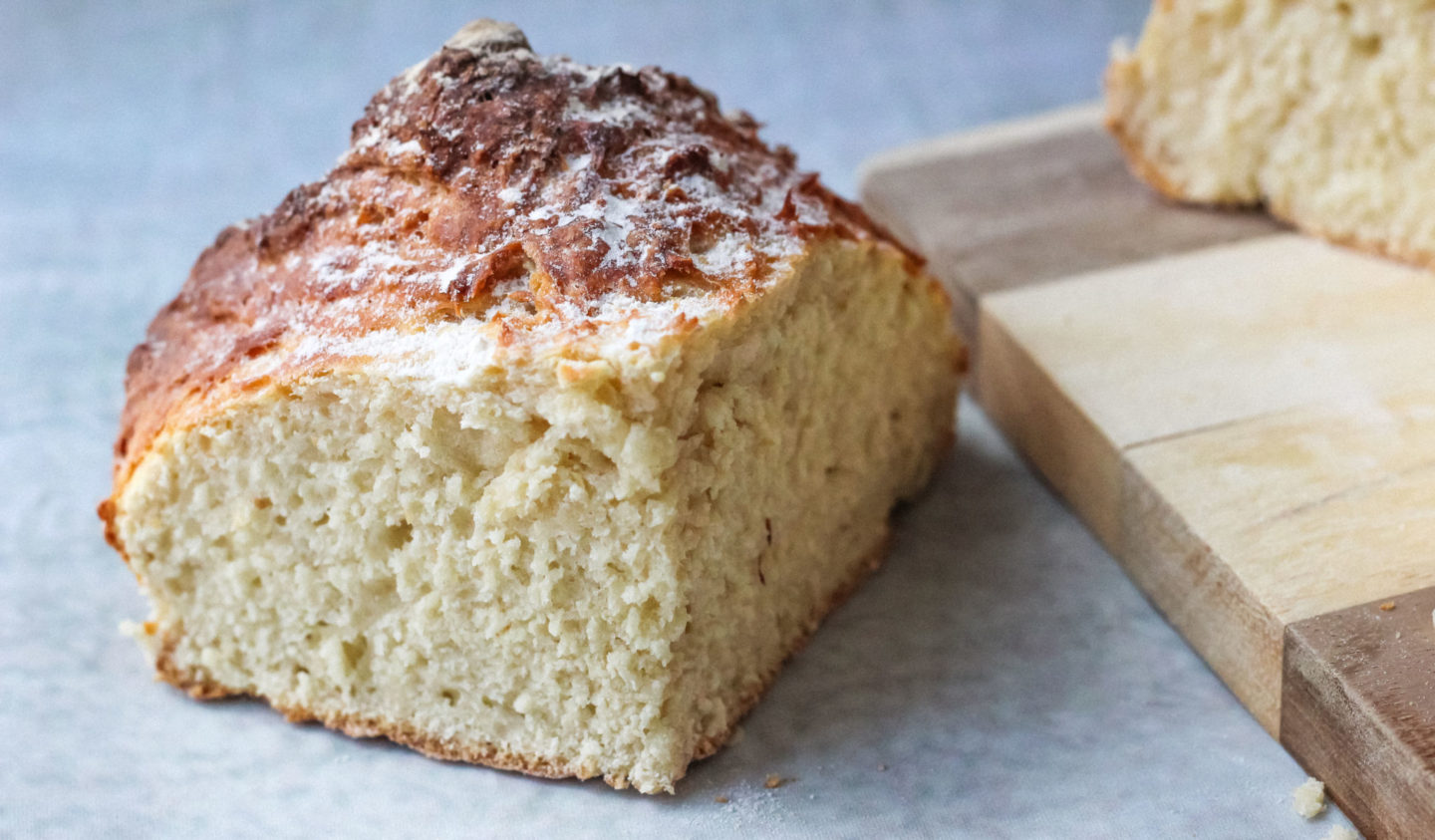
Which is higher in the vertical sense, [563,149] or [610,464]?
[563,149]

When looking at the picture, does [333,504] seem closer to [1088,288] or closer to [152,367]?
[152,367]

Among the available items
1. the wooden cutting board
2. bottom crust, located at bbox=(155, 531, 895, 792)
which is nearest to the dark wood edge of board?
the wooden cutting board

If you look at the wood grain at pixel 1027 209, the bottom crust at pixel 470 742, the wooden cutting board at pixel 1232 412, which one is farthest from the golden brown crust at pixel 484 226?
the wood grain at pixel 1027 209

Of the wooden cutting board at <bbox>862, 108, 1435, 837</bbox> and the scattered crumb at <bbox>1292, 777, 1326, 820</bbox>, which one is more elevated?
the wooden cutting board at <bbox>862, 108, 1435, 837</bbox>

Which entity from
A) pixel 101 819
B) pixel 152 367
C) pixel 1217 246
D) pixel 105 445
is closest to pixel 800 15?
pixel 1217 246

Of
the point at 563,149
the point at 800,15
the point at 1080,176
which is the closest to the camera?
the point at 563,149

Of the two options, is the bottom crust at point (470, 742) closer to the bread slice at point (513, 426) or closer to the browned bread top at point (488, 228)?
the bread slice at point (513, 426)

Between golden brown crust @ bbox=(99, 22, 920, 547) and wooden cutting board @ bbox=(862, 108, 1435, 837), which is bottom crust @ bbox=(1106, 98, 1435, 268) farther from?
golden brown crust @ bbox=(99, 22, 920, 547)
